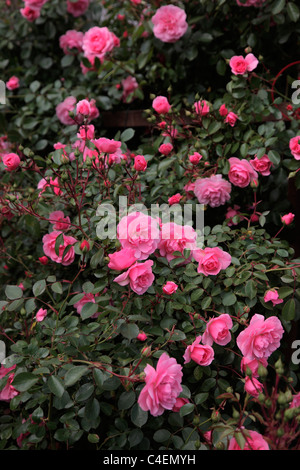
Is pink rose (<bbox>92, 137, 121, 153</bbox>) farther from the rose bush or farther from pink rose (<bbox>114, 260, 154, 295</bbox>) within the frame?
pink rose (<bbox>114, 260, 154, 295</bbox>)

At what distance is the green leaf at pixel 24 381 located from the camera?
2.98 ft

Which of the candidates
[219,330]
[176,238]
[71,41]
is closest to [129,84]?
[71,41]

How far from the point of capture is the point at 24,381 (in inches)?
36.1

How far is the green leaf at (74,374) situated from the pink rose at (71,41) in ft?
4.58

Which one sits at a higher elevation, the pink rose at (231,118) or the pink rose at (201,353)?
the pink rose at (231,118)

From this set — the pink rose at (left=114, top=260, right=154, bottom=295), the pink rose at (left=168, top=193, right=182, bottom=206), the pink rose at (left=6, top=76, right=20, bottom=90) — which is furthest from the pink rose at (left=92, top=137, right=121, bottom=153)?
the pink rose at (left=6, top=76, right=20, bottom=90)

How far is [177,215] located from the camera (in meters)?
1.21

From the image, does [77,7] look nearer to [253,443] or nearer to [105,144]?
[105,144]

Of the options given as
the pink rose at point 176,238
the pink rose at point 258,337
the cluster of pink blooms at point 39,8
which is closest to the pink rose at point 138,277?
the pink rose at point 176,238

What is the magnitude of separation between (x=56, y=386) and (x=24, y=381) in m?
0.07

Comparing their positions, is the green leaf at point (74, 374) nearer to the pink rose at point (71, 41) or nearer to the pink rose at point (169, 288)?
the pink rose at point (169, 288)

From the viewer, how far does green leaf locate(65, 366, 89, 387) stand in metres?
0.86

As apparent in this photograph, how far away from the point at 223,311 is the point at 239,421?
1.13 feet

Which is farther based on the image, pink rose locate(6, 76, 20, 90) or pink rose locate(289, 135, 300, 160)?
pink rose locate(6, 76, 20, 90)
